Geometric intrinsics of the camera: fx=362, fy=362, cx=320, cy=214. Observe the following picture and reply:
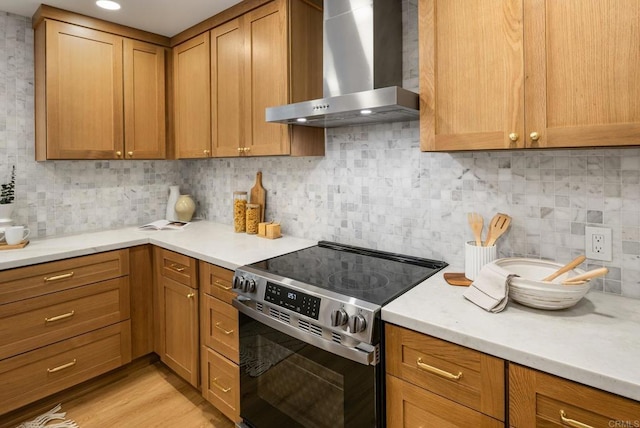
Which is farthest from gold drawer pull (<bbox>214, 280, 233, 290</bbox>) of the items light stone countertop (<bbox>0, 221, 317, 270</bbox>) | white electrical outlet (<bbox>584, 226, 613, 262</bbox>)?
white electrical outlet (<bbox>584, 226, 613, 262</bbox>)

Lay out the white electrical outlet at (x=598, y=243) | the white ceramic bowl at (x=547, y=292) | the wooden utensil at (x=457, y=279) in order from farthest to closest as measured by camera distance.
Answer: the wooden utensil at (x=457, y=279) < the white electrical outlet at (x=598, y=243) < the white ceramic bowl at (x=547, y=292)

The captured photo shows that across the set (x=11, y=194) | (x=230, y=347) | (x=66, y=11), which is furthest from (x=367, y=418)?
(x=66, y=11)

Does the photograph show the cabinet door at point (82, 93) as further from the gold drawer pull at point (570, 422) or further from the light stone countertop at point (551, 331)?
the gold drawer pull at point (570, 422)

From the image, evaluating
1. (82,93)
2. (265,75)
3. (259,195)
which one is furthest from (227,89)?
(82,93)

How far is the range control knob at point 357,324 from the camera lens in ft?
4.05

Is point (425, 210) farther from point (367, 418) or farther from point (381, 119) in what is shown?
point (367, 418)

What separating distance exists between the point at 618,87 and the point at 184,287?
2.17 metres

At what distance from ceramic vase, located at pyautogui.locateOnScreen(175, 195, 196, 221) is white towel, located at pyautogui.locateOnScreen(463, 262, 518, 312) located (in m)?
2.37

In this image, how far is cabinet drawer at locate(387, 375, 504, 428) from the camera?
1.06m

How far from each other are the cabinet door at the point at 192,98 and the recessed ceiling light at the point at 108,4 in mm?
507

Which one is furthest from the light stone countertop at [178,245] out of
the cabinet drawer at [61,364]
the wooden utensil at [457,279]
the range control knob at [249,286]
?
the wooden utensil at [457,279]

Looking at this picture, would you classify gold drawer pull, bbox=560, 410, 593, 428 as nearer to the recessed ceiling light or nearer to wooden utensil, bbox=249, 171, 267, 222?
wooden utensil, bbox=249, 171, 267, 222

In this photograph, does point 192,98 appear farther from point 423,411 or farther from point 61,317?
point 423,411

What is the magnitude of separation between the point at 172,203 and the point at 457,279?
96.3 inches
